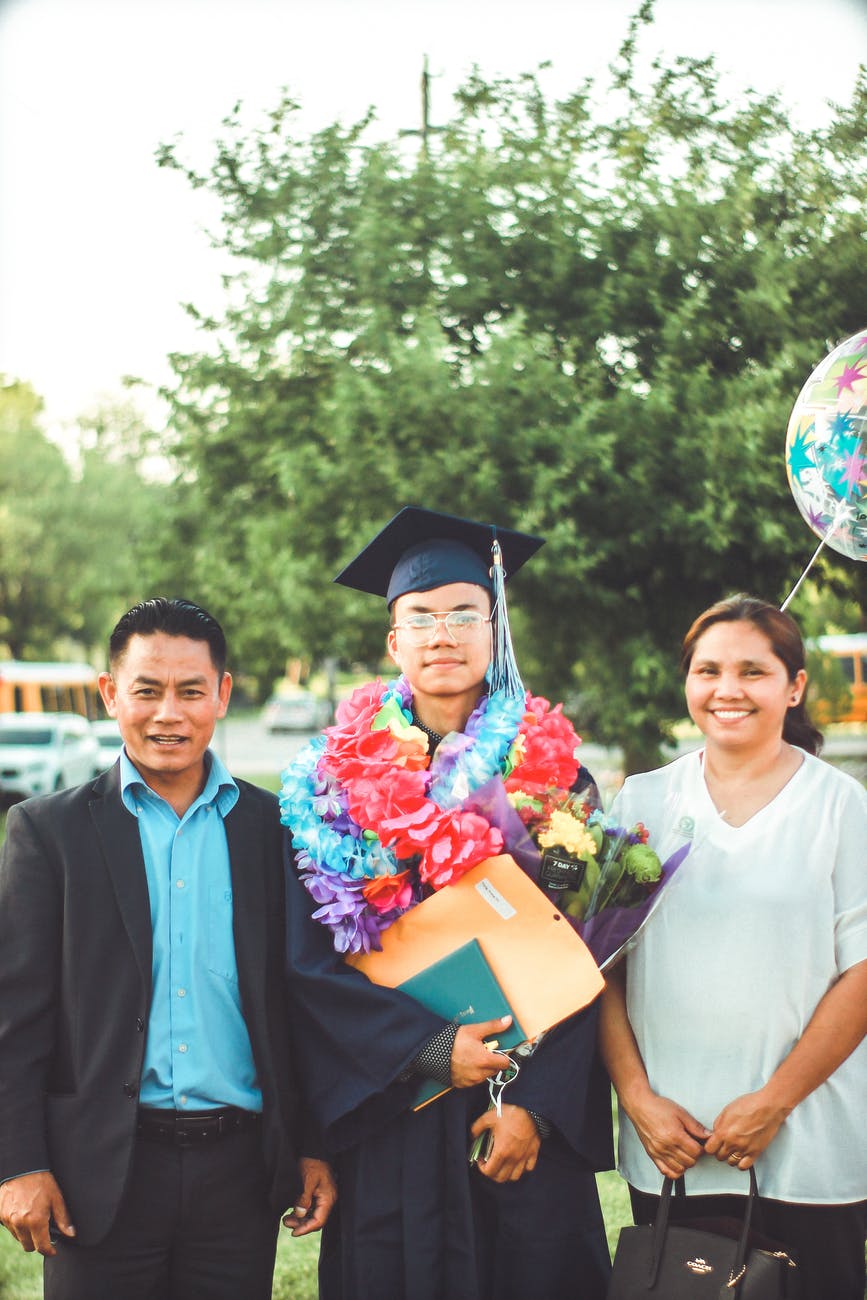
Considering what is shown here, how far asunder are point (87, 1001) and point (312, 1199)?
0.66 metres

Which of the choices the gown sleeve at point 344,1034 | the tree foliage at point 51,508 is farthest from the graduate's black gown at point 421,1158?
the tree foliage at point 51,508

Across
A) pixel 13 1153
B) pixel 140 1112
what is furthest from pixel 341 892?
pixel 13 1153

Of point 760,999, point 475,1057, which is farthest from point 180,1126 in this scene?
point 760,999

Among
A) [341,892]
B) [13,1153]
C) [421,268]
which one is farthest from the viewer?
[421,268]

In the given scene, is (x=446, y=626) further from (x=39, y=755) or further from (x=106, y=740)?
(x=106, y=740)

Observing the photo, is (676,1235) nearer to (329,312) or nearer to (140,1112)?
(140,1112)

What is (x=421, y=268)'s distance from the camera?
7.08 metres

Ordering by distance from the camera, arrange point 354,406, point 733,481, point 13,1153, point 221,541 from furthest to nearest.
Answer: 1. point 221,541
2. point 354,406
3. point 733,481
4. point 13,1153

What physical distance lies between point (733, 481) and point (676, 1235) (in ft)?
14.7

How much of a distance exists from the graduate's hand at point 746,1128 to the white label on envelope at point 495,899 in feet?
1.94

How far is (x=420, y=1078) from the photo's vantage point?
8.22 ft

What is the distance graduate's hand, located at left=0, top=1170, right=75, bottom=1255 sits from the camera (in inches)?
89.7

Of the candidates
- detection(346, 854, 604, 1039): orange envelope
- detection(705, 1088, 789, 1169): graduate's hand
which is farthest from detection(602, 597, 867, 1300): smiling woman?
detection(346, 854, 604, 1039): orange envelope

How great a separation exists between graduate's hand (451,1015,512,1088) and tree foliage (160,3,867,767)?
161 inches
